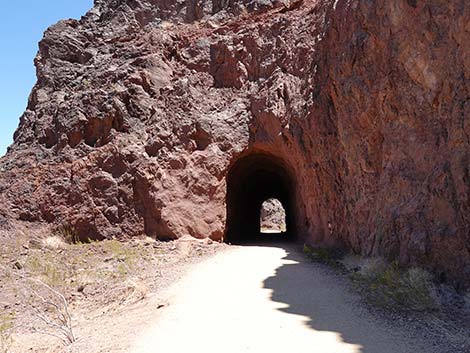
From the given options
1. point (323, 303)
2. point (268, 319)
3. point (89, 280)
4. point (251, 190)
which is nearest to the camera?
point (268, 319)

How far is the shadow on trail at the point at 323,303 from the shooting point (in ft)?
17.5

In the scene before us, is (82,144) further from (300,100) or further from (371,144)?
(371,144)

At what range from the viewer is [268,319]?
6.18m

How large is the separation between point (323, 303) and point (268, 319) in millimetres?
1399

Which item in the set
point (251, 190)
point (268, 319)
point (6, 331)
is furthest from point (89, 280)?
point (251, 190)

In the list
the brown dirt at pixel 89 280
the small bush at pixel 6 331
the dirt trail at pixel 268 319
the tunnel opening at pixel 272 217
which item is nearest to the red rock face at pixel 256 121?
the brown dirt at pixel 89 280

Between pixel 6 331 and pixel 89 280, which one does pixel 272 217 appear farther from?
pixel 6 331

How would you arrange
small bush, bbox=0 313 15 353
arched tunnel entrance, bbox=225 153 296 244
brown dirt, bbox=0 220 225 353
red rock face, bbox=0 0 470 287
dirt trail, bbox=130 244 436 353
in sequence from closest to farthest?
1. dirt trail, bbox=130 244 436 353
2. brown dirt, bbox=0 220 225 353
3. small bush, bbox=0 313 15 353
4. red rock face, bbox=0 0 470 287
5. arched tunnel entrance, bbox=225 153 296 244

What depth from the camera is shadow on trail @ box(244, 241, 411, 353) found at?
17.5 feet

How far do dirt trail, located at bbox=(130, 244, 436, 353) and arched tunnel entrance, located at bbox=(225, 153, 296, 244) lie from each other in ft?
23.7

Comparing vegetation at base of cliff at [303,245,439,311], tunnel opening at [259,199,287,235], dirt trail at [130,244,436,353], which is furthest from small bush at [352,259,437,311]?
tunnel opening at [259,199,287,235]

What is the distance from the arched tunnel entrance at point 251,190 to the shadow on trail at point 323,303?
662 centimetres

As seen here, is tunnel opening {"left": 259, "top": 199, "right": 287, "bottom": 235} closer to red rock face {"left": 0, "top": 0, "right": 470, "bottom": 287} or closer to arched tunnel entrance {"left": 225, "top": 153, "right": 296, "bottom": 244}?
arched tunnel entrance {"left": 225, "top": 153, "right": 296, "bottom": 244}

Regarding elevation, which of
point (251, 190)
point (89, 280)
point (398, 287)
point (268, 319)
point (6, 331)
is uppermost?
point (251, 190)
